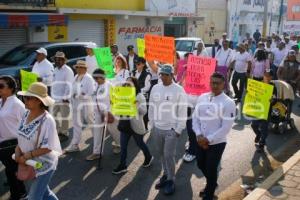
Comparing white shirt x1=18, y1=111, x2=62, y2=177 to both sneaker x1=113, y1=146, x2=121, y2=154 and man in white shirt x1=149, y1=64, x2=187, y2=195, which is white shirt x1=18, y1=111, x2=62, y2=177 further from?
sneaker x1=113, y1=146, x2=121, y2=154

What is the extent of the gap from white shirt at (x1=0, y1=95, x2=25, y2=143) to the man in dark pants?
3.5 inches

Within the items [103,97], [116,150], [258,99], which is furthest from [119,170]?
[258,99]

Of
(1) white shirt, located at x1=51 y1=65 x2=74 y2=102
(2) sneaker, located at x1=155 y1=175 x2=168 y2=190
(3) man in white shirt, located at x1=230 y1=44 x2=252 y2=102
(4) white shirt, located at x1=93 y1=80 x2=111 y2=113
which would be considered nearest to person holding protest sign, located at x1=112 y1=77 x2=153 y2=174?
(4) white shirt, located at x1=93 y1=80 x2=111 y2=113

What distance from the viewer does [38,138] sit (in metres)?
4.22

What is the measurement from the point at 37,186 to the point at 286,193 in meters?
3.31

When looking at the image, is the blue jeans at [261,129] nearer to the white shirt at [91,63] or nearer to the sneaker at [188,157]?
the sneaker at [188,157]

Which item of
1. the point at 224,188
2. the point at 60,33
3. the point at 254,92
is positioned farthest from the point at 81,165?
the point at 60,33

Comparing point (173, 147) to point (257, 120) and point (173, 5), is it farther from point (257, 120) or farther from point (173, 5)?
point (173, 5)

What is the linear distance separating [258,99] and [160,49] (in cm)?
300

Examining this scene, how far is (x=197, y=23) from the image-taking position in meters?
31.2

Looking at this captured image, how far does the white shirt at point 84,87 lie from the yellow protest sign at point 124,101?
0.97 metres

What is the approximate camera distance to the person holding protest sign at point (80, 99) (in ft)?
24.3

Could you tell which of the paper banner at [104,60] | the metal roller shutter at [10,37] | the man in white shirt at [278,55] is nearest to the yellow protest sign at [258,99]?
the paper banner at [104,60]

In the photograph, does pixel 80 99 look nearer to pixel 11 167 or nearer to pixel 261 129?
pixel 11 167
